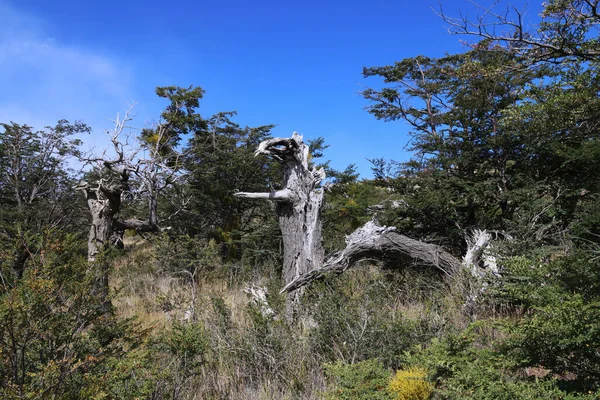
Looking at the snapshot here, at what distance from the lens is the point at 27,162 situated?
11.6m

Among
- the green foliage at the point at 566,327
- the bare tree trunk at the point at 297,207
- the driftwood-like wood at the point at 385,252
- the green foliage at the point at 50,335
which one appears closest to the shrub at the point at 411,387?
the green foliage at the point at 566,327

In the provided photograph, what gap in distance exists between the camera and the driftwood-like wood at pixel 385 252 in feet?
18.5

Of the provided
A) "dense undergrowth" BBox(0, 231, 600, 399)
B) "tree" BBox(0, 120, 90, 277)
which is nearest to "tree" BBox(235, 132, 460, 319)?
"dense undergrowth" BBox(0, 231, 600, 399)

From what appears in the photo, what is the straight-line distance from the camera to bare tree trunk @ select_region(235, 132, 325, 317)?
5707 millimetres

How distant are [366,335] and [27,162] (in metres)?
12.4

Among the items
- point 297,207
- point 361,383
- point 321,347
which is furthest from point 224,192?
point 361,383

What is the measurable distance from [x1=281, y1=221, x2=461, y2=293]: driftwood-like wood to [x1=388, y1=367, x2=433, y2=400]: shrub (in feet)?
9.65

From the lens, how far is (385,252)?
232 inches

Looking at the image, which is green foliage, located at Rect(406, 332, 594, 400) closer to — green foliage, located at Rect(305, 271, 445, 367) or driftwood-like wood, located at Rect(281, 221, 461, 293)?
green foliage, located at Rect(305, 271, 445, 367)

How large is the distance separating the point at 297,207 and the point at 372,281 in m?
1.63

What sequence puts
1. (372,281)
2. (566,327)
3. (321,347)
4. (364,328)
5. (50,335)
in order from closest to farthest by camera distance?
(566,327), (50,335), (364,328), (321,347), (372,281)

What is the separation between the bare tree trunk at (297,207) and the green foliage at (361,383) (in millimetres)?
2752

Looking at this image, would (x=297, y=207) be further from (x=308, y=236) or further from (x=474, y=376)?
(x=474, y=376)

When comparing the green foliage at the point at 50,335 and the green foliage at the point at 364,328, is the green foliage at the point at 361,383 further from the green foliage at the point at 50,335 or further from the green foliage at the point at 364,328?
the green foliage at the point at 50,335
